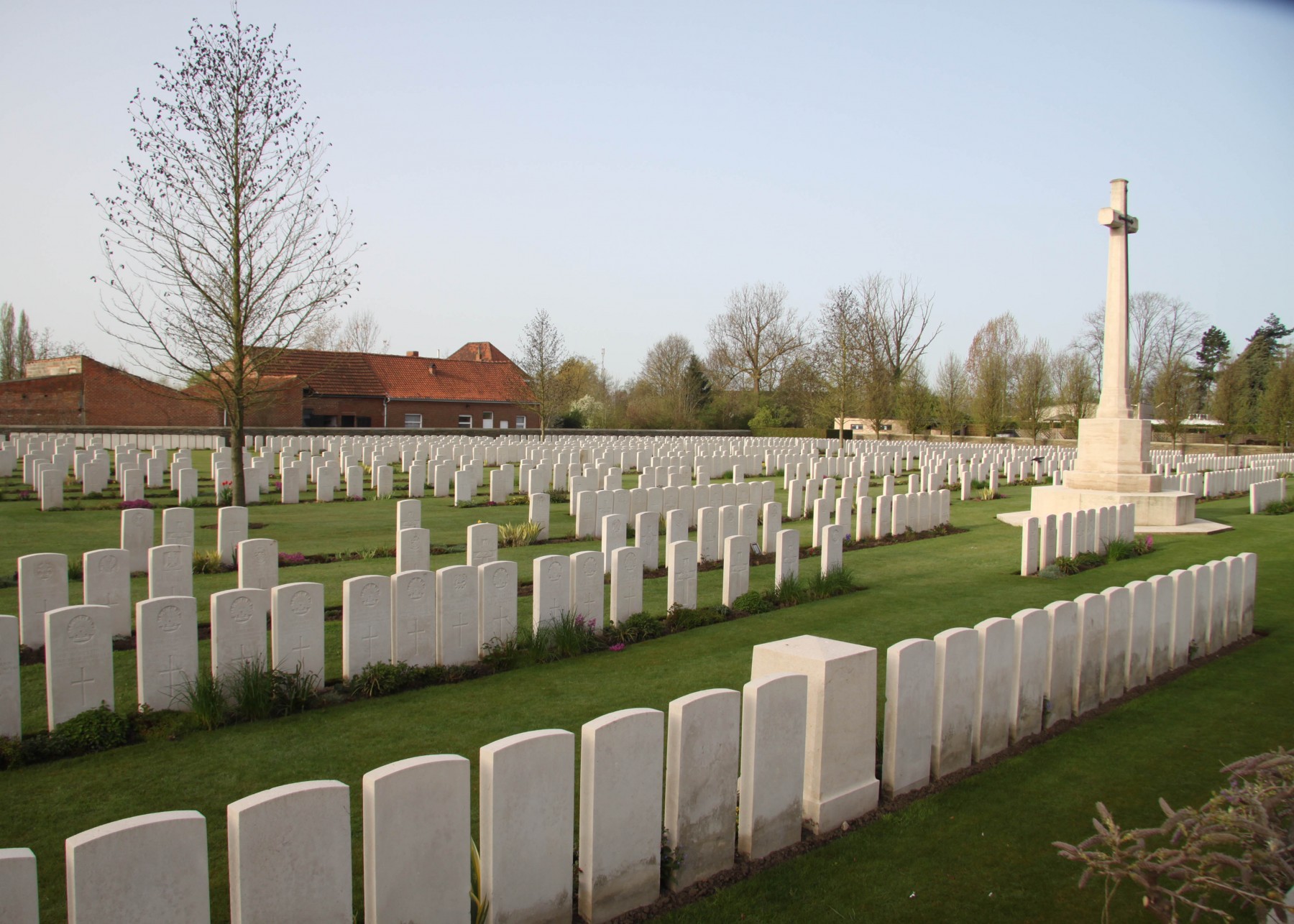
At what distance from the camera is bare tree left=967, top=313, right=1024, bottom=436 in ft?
145

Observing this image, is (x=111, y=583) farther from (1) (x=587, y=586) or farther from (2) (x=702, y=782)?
(2) (x=702, y=782)

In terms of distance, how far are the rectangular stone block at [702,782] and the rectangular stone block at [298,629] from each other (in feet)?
9.62

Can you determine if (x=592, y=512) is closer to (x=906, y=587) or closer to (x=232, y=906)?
(x=906, y=587)

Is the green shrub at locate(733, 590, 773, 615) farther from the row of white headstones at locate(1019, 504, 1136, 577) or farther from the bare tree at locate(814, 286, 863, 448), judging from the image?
the bare tree at locate(814, 286, 863, 448)

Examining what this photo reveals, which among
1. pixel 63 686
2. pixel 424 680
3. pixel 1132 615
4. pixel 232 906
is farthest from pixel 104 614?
pixel 1132 615

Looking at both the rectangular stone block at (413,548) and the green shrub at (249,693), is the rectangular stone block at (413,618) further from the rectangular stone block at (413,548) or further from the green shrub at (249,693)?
the rectangular stone block at (413,548)

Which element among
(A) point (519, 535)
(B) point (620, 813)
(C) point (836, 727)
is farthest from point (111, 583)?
(A) point (519, 535)

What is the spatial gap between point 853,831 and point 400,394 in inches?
1541

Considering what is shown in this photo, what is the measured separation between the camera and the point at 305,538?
1126 cm

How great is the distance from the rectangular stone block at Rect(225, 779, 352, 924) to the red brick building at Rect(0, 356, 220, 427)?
105ft

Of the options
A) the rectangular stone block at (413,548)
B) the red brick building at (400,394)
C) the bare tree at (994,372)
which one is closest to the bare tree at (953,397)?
the bare tree at (994,372)

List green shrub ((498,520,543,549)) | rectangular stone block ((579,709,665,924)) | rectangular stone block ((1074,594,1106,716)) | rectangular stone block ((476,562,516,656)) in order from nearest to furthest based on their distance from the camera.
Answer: rectangular stone block ((579,709,665,924)) → rectangular stone block ((1074,594,1106,716)) → rectangular stone block ((476,562,516,656)) → green shrub ((498,520,543,549))

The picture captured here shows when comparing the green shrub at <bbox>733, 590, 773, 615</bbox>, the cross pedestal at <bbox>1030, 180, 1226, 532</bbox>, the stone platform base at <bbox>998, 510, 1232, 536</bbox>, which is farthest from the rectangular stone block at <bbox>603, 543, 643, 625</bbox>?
the cross pedestal at <bbox>1030, 180, 1226, 532</bbox>

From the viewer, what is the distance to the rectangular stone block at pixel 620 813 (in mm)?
2758
